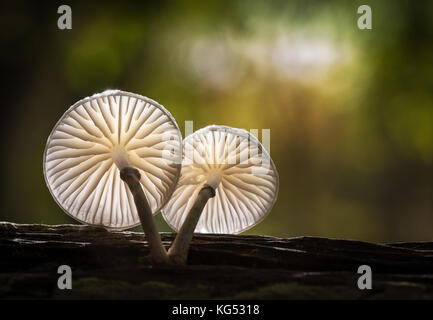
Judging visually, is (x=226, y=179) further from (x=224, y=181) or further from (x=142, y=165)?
(x=142, y=165)

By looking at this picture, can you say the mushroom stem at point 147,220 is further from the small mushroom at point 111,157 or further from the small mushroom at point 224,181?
the small mushroom at point 224,181

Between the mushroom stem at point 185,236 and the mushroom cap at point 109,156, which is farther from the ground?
the mushroom cap at point 109,156

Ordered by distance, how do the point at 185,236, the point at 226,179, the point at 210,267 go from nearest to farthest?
the point at 210,267
the point at 185,236
the point at 226,179

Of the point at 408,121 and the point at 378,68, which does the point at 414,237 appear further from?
the point at 378,68

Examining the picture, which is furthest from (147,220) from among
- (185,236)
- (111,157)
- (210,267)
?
(111,157)

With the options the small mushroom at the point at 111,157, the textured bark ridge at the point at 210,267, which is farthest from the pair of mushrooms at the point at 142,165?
the textured bark ridge at the point at 210,267

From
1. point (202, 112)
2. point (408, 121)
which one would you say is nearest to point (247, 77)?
point (202, 112)
